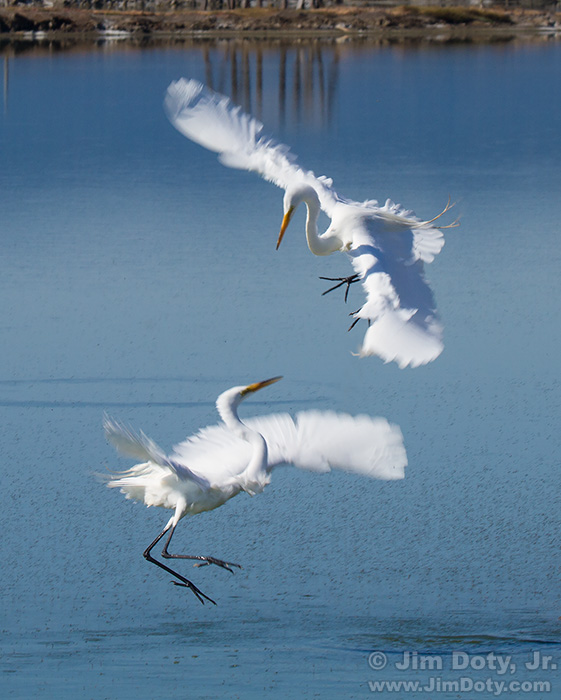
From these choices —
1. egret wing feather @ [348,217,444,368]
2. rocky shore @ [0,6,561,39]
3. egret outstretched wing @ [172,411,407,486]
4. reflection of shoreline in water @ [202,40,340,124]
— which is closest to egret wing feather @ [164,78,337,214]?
egret wing feather @ [348,217,444,368]

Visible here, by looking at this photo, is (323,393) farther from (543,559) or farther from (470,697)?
(470,697)

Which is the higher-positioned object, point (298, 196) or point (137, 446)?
point (298, 196)

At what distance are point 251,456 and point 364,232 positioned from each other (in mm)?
1421

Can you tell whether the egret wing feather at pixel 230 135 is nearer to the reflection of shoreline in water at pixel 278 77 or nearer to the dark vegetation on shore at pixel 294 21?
the reflection of shoreline in water at pixel 278 77

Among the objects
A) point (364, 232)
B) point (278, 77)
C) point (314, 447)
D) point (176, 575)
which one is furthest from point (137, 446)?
point (278, 77)

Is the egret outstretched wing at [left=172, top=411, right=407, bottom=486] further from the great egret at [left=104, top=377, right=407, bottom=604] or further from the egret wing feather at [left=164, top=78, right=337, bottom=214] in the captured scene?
the egret wing feather at [left=164, top=78, right=337, bottom=214]

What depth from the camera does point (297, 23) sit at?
38.6 meters

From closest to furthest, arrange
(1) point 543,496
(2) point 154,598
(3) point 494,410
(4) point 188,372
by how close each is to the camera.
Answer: (2) point 154,598, (1) point 543,496, (3) point 494,410, (4) point 188,372

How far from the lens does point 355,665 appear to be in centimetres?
598

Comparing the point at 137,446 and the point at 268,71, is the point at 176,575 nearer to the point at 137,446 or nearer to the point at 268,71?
the point at 137,446

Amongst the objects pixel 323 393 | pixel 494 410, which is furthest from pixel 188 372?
pixel 494 410

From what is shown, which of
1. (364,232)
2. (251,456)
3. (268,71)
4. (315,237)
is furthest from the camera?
(268,71)

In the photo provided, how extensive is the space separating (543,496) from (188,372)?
2722 millimetres

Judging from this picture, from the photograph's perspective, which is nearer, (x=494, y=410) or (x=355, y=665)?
(x=355, y=665)
